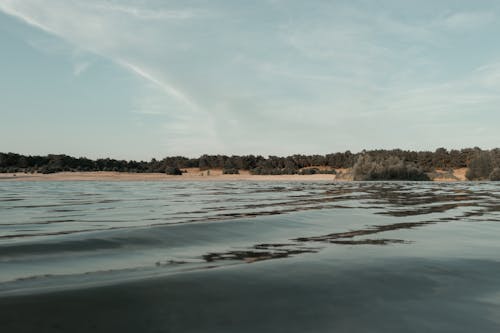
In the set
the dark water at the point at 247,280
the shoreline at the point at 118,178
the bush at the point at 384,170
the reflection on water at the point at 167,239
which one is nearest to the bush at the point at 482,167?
the shoreline at the point at 118,178

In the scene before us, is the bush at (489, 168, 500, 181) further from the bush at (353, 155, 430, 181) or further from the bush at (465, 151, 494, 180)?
the bush at (353, 155, 430, 181)

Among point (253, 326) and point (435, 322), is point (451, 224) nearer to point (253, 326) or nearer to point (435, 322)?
point (435, 322)

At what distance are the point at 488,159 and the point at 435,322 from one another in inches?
2254

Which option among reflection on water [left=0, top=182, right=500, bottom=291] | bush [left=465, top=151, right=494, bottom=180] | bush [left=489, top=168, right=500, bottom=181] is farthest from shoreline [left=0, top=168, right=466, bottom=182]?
reflection on water [left=0, top=182, right=500, bottom=291]

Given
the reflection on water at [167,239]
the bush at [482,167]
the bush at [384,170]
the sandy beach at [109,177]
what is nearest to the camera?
the reflection on water at [167,239]

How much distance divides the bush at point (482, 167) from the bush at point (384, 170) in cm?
835

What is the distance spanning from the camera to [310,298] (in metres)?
2.99

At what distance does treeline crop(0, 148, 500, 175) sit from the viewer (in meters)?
61.0

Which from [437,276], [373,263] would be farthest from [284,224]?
[437,276]

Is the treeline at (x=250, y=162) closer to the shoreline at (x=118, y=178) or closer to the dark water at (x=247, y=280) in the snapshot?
the shoreline at (x=118, y=178)

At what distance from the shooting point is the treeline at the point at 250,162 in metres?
61.0

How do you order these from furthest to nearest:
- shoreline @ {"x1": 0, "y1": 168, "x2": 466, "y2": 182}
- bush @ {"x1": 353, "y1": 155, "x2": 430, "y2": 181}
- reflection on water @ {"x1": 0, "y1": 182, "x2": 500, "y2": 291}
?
bush @ {"x1": 353, "y1": 155, "x2": 430, "y2": 181}
shoreline @ {"x1": 0, "y1": 168, "x2": 466, "y2": 182}
reflection on water @ {"x1": 0, "y1": 182, "x2": 500, "y2": 291}

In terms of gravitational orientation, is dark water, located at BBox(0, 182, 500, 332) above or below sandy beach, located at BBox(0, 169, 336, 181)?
below

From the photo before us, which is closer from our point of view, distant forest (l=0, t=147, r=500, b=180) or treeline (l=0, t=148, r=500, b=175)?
distant forest (l=0, t=147, r=500, b=180)
